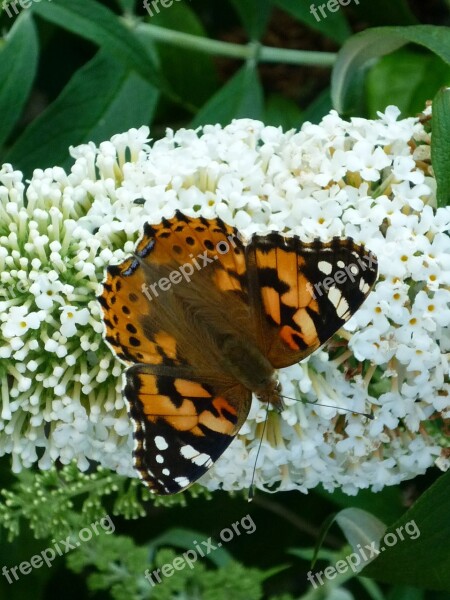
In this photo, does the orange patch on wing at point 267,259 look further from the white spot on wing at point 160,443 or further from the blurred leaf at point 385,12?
the blurred leaf at point 385,12

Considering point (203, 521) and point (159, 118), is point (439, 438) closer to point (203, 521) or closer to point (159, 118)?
point (203, 521)

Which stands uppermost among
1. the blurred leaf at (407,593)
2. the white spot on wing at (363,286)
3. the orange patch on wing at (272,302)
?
the orange patch on wing at (272,302)

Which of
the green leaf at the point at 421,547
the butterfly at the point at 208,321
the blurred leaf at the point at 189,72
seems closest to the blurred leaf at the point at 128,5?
the blurred leaf at the point at 189,72

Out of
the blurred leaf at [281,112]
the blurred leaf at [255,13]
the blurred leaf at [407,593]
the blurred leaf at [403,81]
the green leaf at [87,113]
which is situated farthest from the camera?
the blurred leaf at [281,112]

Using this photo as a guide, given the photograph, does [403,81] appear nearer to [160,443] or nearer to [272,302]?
[272,302]

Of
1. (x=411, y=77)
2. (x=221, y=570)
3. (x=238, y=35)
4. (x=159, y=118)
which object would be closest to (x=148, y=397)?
(x=221, y=570)

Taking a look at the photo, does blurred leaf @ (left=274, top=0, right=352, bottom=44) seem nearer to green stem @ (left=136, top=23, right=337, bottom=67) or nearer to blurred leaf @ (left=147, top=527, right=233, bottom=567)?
green stem @ (left=136, top=23, right=337, bottom=67)
